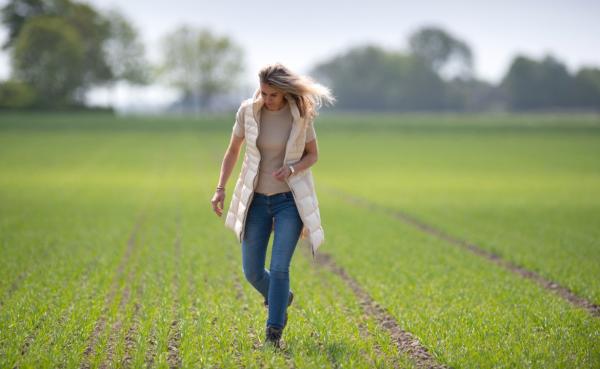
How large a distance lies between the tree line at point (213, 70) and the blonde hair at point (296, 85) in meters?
76.1

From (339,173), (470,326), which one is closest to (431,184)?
(339,173)

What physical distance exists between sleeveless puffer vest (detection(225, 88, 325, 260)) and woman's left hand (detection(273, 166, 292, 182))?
3.3 inches

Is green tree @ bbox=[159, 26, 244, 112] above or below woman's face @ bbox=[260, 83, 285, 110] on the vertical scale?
above

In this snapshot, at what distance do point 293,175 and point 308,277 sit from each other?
4.23m

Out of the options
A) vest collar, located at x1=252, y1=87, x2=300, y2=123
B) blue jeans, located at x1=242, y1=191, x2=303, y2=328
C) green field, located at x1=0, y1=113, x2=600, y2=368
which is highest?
vest collar, located at x1=252, y1=87, x2=300, y2=123

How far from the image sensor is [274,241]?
6.12 m

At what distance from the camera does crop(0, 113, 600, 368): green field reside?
6188 mm

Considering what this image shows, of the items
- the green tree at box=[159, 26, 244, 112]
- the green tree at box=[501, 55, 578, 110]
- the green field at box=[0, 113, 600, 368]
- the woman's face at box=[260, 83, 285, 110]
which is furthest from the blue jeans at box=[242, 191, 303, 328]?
the green tree at box=[501, 55, 578, 110]

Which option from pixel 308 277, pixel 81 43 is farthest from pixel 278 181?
pixel 81 43

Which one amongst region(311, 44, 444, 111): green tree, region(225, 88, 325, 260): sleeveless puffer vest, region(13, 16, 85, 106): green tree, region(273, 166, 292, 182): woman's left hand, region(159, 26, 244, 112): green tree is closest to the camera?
region(273, 166, 292, 182): woman's left hand

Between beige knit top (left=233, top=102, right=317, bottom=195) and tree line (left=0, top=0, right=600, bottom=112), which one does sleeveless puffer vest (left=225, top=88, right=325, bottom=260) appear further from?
tree line (left=0, top=0, right=600, bottom=112)

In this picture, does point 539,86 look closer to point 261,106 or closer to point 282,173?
point 261,106

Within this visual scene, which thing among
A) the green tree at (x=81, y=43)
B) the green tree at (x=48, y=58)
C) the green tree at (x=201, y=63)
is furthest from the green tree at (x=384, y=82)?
the green tree at (x=48, y=58)

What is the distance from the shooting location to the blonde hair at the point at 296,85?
586 cm
